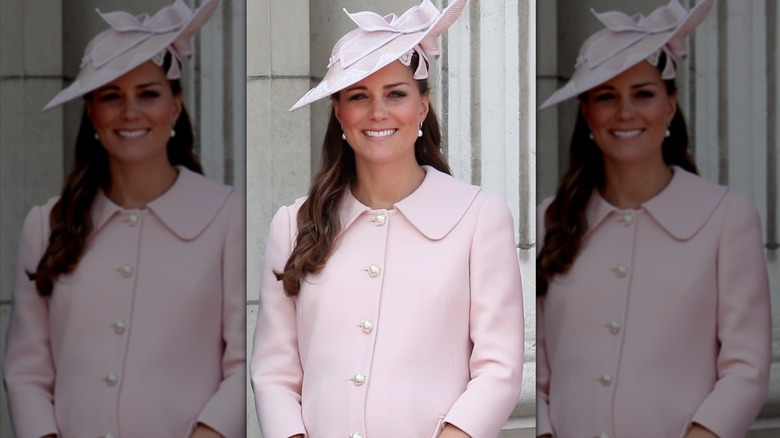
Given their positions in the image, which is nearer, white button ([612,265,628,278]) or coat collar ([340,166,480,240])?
white button ([612,265,628,278])

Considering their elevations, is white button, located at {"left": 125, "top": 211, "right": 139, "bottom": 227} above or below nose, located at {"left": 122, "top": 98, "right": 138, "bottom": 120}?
below

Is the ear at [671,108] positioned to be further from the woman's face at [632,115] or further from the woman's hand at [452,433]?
the woman's hand at [452,433]

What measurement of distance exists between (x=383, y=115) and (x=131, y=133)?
0.62 m

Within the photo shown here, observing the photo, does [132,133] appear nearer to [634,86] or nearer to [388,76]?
[388,76]

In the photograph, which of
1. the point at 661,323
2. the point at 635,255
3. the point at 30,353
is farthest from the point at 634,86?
the point at 30,353

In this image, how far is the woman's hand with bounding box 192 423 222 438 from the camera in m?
2.79

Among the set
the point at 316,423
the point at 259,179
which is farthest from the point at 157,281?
the point at 259,179

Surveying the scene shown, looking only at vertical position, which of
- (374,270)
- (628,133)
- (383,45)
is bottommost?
(374,270)

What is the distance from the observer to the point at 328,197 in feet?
10.2

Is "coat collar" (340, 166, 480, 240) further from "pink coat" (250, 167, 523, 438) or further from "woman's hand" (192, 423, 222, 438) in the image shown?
"woman's hand" (192, 423, 222, 438)

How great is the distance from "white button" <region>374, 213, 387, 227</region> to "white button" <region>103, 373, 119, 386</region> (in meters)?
0.71

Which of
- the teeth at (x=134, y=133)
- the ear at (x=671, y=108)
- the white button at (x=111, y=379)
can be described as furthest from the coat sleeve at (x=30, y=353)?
the ear at (x=671, y=108)

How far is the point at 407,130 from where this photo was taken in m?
3.10

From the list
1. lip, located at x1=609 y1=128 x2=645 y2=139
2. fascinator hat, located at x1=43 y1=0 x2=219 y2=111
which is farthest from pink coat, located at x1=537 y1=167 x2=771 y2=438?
fascinator hat, located at x1=43 y1=0 x2=219 y2=111
